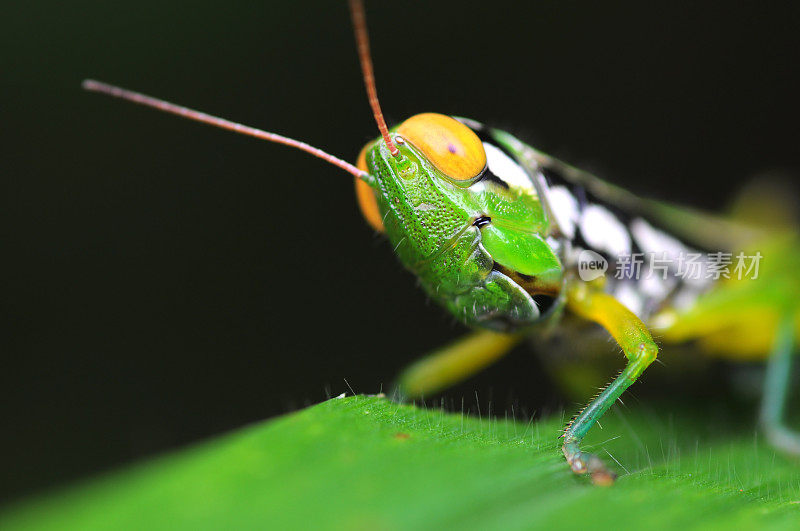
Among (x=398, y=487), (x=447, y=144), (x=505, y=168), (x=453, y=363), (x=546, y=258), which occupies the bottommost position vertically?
(x=453, y=363)

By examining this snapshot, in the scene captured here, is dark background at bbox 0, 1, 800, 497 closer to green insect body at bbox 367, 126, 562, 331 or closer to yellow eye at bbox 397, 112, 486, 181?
green insect body at bbox 367, 126, 562, 331

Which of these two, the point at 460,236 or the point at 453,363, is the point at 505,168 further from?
the point at 453,363

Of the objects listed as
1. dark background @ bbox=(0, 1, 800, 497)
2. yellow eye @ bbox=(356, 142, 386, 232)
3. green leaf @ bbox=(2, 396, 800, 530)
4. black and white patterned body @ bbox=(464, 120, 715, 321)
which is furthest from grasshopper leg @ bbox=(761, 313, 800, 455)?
yellow eye @ bbox=(356, 142, 386, 232)

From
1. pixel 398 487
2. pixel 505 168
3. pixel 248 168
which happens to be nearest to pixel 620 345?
pixel 505 168

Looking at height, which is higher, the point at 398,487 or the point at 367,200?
the point at 367,200

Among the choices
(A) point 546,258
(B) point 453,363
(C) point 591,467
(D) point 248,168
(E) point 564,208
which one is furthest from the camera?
(D) point 248,168

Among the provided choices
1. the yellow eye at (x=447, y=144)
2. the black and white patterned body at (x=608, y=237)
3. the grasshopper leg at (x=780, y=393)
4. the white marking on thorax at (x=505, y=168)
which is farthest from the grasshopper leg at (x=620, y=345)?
the grasshopper leg at (x=780, y=393)

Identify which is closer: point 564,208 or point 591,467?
point 591,467

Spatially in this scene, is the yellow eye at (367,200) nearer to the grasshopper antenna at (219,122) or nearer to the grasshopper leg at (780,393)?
the grasshopper antenna at (219,122)
